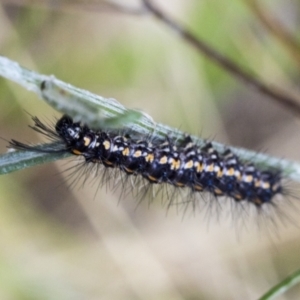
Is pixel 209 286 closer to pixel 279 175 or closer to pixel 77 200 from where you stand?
pixel 77 200

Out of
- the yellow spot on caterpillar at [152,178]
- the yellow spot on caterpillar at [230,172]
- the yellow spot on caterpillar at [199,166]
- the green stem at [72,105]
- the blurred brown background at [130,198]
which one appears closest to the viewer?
the green stem at [72,105]

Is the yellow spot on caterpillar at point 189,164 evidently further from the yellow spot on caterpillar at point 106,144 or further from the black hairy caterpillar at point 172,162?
the yellow spot on caterpillar at point 106,144

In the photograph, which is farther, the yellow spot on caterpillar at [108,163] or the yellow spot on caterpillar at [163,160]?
the yellow spot on caterpillar at [163,160]

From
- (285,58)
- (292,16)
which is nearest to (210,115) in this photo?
(285,58)

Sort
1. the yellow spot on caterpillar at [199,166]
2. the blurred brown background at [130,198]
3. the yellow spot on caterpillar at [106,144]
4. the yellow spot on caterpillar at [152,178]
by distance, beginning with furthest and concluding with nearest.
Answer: the blurred brown background at [130,198]
the yellow spot on caterpillar at [199,166]
the yellow spot on caterpillar at [152,178]
the yellow spot on caterpillar at [106,144]

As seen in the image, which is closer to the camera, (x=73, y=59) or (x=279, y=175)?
(x=279, y=175)

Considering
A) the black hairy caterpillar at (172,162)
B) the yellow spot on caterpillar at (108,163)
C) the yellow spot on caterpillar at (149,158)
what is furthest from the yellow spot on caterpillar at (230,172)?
the yellow spot on caterpillar at (108,163)
